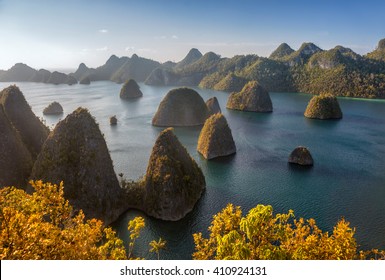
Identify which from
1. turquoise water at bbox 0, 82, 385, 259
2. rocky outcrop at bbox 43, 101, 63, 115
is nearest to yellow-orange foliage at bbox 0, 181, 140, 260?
turquoise water at bbox 0, 82, 385, 259

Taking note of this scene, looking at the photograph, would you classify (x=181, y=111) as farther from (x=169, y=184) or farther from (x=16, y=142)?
(x=169, y=184)

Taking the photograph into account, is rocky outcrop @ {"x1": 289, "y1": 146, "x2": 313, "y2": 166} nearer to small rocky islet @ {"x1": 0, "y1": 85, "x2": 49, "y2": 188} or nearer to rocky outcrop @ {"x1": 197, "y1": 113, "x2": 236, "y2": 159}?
rocky outcrop @ {"x1": 197, "y1": 113, "x2": 236, "y2": 159}

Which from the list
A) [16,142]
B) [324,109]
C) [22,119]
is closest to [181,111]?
[324,109]

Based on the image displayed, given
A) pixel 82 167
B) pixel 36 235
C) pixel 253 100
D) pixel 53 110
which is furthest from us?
pixel 253 100

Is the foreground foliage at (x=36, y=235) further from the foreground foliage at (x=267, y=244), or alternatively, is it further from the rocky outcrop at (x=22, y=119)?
the rocky outcrop at (x=22, y=119)

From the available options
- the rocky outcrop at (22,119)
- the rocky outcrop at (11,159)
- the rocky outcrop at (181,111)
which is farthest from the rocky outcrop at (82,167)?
the rocky outcrop at (181,111)
